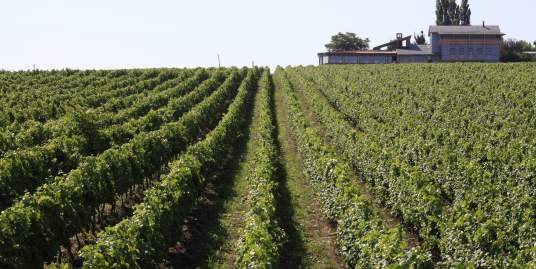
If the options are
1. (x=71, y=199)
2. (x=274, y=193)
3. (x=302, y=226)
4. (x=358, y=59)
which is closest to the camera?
(x=71, y=199)

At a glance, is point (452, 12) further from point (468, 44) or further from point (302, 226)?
point (302, 226)

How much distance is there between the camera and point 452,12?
11950cm

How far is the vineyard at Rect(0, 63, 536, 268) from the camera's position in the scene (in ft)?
39.2

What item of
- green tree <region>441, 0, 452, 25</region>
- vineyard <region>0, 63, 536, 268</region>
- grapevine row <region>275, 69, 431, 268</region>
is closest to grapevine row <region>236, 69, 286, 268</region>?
vineyard <region>0, 63, 536, 268</region>

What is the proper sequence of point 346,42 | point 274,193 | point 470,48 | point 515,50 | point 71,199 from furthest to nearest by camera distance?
point 346,42 < point 515,50 < point 470,48 < point 274,193 < point 71,199

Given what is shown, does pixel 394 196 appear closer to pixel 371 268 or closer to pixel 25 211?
pixel 371 268

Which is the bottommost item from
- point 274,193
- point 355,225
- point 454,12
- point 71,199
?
point 274,193

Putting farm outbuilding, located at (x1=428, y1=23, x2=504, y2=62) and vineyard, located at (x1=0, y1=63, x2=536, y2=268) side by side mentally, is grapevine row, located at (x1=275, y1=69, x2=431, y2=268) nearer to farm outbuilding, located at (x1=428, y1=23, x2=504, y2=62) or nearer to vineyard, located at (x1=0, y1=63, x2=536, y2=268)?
vineyard, located at (x1=0, y1=63, x2=536, y2=268)

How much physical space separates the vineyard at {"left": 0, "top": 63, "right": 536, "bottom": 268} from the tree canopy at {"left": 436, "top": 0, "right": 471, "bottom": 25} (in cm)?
9303

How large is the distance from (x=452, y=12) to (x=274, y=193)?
11469cm

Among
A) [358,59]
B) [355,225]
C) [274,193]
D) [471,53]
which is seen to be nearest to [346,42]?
[358,59]

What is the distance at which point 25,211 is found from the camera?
12.5 m

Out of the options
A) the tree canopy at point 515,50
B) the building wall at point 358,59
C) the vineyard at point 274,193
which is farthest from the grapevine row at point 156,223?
the tree canopy at point 515,50

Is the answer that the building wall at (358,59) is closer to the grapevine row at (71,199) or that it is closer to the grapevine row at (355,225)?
the grapevine row at (71,199)
